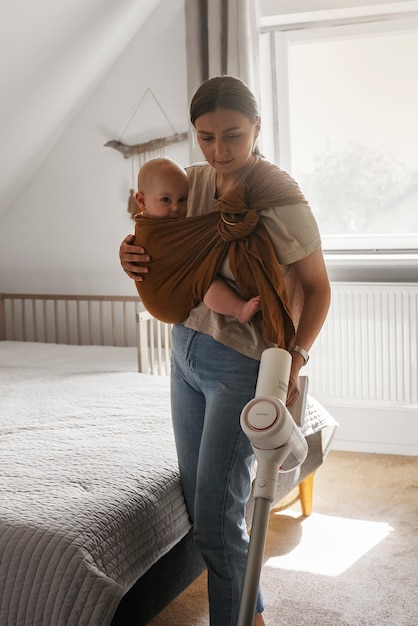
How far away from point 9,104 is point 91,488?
2113 mm

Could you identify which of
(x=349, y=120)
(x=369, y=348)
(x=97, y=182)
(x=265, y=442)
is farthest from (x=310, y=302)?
(x=97, y=182)

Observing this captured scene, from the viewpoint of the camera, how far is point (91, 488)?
1.88m

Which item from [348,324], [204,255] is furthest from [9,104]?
[204,255]

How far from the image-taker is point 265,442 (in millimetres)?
1247

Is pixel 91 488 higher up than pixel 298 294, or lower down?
lower down

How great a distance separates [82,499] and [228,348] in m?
0.55

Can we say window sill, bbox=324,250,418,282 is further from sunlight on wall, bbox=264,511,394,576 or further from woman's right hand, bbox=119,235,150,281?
woman's right hand, bbox=119,235,150,281

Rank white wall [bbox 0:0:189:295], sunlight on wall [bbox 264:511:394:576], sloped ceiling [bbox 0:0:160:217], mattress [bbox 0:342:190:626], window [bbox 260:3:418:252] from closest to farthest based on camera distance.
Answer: mattress [bbox 0:342:190:626] < sunlight on wall [bbox 264:511:394:576] < sloped ceiling [bbox 0:0:160:217] < window [bbox 260:3:418:252] < white wall [bbox 0:0:189:295]

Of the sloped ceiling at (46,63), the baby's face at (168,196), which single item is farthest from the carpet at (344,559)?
the sloped ceiling at (46,63)

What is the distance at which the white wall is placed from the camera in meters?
3.82

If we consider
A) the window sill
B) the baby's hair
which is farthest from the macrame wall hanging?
the baby's hair

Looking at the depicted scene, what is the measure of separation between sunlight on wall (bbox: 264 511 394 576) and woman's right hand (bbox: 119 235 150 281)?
1.22m

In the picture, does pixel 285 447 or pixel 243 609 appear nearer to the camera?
pixel 243 609

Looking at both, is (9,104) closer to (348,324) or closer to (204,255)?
(348,324)
